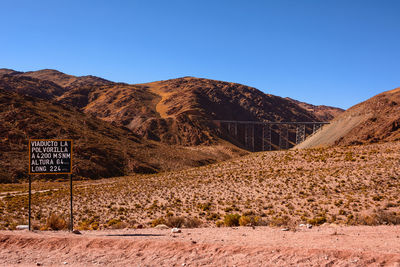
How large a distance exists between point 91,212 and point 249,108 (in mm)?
134703

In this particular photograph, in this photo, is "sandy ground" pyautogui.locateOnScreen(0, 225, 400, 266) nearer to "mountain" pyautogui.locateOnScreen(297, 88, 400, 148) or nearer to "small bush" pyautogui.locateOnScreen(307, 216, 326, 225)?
"small bush" pyautogui.locateOnScreen(307, 216, 326, 225)

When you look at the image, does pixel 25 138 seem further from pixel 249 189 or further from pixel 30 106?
pixel 249 189

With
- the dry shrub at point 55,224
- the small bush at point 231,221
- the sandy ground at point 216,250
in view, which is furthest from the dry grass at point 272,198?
the sandy ground at point 216,250

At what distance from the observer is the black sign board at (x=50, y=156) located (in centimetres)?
1197

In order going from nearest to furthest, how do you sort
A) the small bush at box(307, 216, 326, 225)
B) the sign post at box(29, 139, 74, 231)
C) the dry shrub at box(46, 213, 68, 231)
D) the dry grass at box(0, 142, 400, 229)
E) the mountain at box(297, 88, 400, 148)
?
the sign post at box(29, 139, 74, 231), the dry shrub at box(46, 213, 68, 231), the small bush at box(307, 216, 326, 225), the dry grass at box(0, 142, 400, 229), the mountain at box(297, 88, 400, 148)

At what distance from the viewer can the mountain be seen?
45.6 metres

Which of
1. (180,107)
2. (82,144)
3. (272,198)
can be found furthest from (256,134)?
(272,198)

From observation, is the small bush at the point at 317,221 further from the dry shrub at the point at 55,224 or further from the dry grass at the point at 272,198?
the dry shrub at the point at 55,224

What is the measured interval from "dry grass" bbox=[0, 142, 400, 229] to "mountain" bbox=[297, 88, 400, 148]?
11.2 meters

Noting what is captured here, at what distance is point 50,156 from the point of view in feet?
A: 39.5

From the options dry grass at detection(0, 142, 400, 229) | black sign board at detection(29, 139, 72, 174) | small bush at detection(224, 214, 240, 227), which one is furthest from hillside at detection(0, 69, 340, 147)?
black sign board at detection(29, 139, 72, 174)

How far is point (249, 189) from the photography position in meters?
25.8

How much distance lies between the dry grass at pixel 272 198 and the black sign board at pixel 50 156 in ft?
14.8

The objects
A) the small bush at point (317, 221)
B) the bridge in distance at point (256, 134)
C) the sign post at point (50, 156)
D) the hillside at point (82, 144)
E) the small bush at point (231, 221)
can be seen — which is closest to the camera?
the sign post at point (50, 156)
